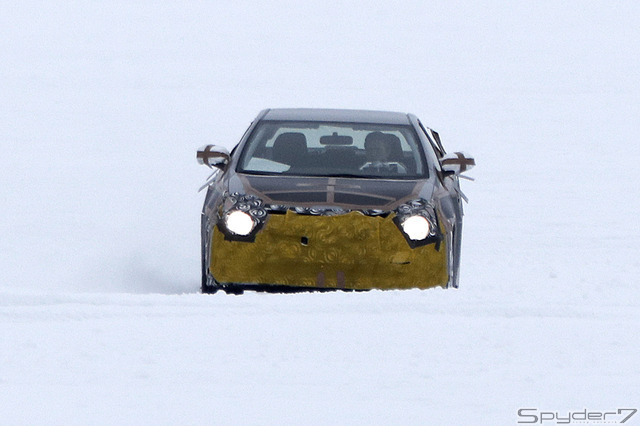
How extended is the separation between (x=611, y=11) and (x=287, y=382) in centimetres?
4178

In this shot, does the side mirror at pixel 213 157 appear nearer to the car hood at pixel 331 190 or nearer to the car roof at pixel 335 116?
the car hood at pixel 331 190

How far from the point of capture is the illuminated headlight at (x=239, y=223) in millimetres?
6566

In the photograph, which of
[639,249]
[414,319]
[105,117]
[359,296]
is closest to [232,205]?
[359,296]

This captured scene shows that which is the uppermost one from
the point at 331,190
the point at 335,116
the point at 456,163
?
the point at 335,116

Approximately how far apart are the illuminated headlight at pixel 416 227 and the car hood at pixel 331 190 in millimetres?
132

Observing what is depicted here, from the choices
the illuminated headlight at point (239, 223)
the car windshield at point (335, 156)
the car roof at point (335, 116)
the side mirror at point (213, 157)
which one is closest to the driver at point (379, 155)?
the car windshield at point (335, 156)

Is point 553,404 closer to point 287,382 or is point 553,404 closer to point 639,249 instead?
point 287,382

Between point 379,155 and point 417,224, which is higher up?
point 379,155

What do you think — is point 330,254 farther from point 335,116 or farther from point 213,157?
point 335,116

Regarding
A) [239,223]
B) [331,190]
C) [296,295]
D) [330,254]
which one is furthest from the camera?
[331,190]

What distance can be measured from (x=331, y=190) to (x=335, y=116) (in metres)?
1.47

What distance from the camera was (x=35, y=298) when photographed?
624 cm

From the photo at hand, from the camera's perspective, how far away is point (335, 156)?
7.85 m

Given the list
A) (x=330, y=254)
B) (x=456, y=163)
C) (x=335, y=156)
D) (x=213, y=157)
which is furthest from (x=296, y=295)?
(x=456, y=163)
